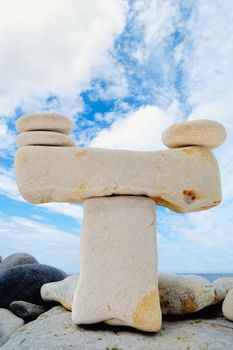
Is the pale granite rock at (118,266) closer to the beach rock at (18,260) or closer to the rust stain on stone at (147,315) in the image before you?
the rust stain on stone at (147,315)

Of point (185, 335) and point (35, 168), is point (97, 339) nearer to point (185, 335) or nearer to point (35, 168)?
point (185, 335)

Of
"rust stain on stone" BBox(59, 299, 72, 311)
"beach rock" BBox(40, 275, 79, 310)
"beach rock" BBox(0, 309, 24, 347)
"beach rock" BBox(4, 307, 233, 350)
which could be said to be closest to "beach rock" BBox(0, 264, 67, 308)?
"beach rock" BBox(40, 275, 79, 310)

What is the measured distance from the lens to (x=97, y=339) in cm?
397

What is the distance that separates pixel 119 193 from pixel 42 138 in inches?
48.8

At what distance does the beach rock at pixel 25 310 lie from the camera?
17.7 ft

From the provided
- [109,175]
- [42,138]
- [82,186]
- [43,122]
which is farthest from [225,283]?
[43,122]

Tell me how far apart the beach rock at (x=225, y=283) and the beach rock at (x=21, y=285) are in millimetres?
2762

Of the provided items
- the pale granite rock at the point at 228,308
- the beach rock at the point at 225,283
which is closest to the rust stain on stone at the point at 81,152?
the pale granite rock at the point at 228,308

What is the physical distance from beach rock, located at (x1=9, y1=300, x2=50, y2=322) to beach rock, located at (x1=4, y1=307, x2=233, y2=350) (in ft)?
2.62

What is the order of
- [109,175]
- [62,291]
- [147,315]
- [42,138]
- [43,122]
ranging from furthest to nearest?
[62,291] < [43,122] < [42,138] < [109,175] < [147,315]

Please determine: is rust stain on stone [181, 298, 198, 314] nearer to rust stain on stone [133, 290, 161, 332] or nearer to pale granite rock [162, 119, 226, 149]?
rust stain on stone [133, 290, 161, 332]

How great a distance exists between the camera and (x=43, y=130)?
16.3 ft

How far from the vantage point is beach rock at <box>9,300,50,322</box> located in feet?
17.7

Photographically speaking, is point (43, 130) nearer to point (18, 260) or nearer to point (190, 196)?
point (190, 196)
